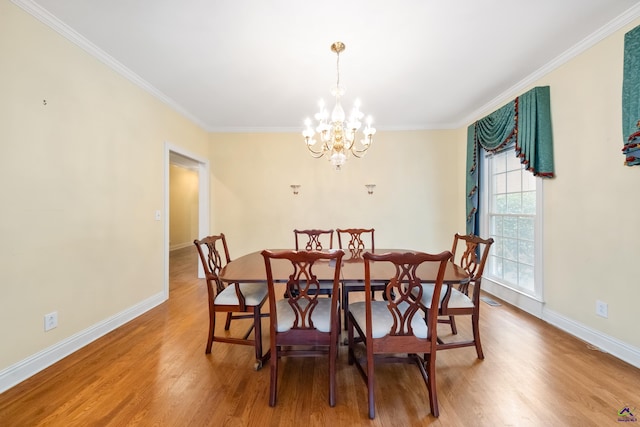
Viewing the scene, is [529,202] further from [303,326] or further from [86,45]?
[86,45]

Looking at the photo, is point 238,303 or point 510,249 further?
point 510,249

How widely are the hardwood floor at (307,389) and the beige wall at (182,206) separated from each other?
5.29 meters

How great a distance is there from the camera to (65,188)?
2.04 m

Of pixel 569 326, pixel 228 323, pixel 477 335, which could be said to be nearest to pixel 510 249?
pixel 569 326

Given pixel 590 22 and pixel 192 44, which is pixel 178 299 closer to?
pixel 192 44

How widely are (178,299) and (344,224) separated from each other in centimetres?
269

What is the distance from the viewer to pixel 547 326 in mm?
2523

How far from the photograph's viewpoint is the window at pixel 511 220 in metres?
2.91

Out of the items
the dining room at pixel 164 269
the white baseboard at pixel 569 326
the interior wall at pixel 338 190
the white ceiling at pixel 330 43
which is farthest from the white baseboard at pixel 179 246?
the white baseboard at pixel 569 326

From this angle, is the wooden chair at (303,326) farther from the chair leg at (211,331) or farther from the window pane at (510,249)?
the window pane at (510,249)

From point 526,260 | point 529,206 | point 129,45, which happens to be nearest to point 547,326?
point 526,260

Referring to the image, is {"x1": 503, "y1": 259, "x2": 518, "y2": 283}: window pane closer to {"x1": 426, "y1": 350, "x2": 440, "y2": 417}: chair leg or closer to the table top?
the table top

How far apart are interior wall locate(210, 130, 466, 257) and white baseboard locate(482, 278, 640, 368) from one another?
117cm

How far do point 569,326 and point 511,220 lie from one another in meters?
1.31
